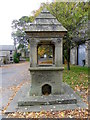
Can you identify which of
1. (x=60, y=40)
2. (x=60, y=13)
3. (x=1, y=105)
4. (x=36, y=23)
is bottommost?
(x=1, y=105)

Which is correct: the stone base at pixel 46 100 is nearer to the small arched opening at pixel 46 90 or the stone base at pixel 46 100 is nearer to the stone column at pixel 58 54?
the small arched opening at pixel 46 90

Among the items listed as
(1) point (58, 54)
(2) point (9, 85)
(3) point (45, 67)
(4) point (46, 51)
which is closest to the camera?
(3) point (45, 67)

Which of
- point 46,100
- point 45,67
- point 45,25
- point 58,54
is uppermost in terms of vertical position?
point 45,25

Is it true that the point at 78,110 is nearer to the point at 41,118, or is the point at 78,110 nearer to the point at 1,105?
the point at 41,118

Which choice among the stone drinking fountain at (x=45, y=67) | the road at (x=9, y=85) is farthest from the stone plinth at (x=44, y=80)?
the road at (x=9, y=85)

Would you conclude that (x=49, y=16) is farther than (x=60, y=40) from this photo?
Yes

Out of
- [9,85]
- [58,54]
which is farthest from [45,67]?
[9,85]

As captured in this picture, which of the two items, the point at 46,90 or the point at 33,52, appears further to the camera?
the point at 46,90

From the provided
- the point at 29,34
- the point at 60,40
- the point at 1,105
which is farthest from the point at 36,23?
the point at 1,105

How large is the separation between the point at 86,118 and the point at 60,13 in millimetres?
8199

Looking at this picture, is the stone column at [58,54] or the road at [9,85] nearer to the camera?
the stone column at [58,54]

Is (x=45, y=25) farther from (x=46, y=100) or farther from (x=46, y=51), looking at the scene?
(x=46, y=51)

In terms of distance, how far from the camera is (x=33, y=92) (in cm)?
505

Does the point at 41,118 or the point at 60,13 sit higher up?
the point at 60,13
